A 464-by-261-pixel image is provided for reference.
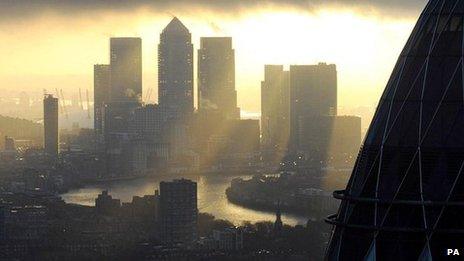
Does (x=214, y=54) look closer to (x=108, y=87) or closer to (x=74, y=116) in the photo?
(x=108, y=87)

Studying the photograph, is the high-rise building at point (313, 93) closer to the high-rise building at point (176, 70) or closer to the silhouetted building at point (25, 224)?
the high-rise building at point (176, 70)

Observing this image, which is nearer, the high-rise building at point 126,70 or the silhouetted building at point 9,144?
the silhouetted building at point 9,144

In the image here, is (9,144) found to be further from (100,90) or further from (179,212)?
(179,212)

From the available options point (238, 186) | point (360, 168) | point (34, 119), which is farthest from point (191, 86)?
point (360, 168)

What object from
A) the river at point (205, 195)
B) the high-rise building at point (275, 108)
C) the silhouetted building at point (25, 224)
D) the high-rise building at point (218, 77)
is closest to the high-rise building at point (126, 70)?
the high-rise building at point (218, 77)

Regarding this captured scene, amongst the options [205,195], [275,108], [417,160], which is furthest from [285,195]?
[417,160]

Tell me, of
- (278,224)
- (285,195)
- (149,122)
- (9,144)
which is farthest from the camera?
(149,122)

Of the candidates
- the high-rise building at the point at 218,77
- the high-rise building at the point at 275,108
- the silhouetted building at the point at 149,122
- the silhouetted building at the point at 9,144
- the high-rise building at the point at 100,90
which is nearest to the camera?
the silhouetted building at the point at 9,144

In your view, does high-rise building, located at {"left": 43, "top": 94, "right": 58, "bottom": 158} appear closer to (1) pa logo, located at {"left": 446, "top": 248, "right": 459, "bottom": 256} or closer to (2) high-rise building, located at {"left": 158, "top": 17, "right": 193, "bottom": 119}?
(2) high-rise building, located at {"left": 158, "top": 17, "right": 193, "bottom": 119}
